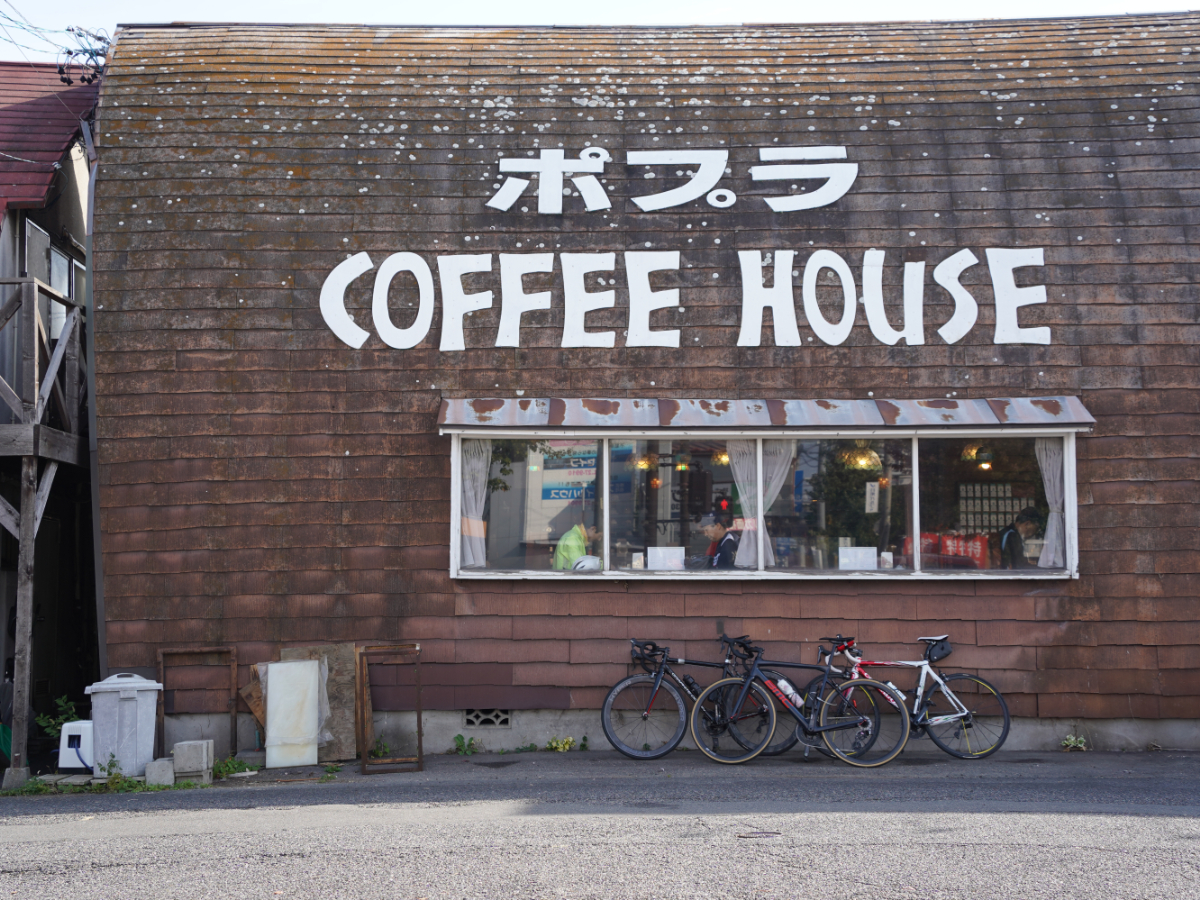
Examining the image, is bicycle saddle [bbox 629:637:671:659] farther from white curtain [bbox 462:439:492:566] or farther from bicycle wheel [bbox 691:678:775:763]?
white curtain [bbox 462:439:492:566]

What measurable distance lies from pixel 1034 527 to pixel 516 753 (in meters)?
5.20

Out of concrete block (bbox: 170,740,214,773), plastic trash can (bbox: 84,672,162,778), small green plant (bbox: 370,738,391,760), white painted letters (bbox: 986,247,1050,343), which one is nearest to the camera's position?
concrete block (bbox: 170,740,214,773)

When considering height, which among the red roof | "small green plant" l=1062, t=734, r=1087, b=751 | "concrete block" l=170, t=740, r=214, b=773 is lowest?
"small green plant" l=1062, t=734, r=1087, b=751

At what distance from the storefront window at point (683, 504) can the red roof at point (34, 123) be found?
644cm

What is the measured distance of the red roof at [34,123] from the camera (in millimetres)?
9531

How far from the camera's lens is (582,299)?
29.9ft

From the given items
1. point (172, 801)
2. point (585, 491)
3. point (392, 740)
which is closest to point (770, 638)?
point (585, 491)

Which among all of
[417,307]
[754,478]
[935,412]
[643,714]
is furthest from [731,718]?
[417,307]

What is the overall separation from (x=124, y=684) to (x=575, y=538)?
4068mm

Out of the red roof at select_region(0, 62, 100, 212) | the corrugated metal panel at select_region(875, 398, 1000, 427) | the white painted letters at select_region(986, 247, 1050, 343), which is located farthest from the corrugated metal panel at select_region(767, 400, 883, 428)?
the red roof at select_region(0, 62, 100, 212)

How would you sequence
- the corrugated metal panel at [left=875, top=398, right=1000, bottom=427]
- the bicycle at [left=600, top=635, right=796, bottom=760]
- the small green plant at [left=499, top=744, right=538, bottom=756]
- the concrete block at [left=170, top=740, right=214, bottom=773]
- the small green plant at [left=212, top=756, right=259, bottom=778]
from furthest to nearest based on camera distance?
the small green plant at [left=499, top=744, right=538, bottom=756], the corrugated metal panel at [left=875, top=398, right=1000, bottom=427], the bicycle at [left=600, top=635, right=796, bottom=760], the small green plant at [left=212, top=756, right=259, bottom=778], the concrete block at [left=170, top=740, right=214, bottom=773]

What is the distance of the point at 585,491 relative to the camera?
8945mm

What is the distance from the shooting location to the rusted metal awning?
28.3 feet

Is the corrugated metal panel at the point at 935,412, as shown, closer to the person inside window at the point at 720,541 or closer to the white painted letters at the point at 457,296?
the person inside window at the point at 720,541
